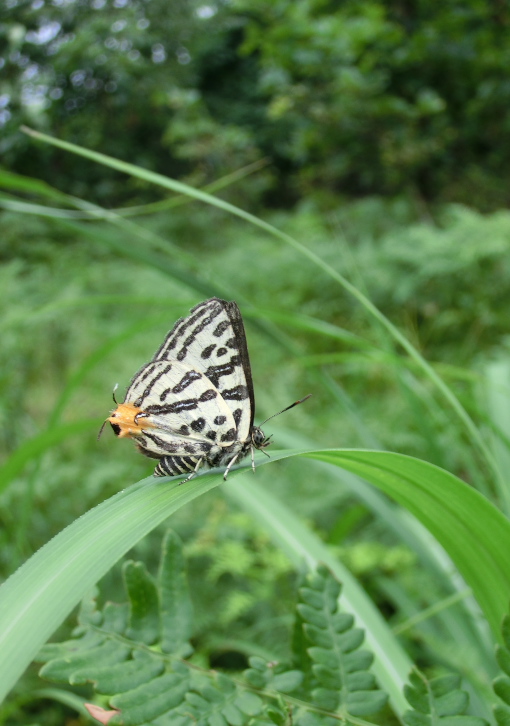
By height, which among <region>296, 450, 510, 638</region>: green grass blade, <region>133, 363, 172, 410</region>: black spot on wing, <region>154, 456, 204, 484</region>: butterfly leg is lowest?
<region>296, 450, 510, 638</region>: green grass blade

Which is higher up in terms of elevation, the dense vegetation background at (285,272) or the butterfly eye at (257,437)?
the dense vegetation background at (285,272)

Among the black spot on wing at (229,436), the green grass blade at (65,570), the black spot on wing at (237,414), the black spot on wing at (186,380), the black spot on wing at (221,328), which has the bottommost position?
the green grass blade at (65,570)

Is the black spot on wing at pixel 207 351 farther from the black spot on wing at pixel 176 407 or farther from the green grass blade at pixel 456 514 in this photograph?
the green grass blade at pixel 456 514

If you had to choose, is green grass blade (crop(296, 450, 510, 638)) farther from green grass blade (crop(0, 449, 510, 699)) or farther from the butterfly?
the butterfly

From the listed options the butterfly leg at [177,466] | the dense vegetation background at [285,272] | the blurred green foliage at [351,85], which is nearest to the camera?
the butterfly leg at [177,466]

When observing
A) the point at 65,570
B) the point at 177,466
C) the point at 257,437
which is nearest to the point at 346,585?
the point at 257,437

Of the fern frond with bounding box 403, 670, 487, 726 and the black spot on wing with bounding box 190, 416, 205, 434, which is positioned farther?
the black spot on wing with bounding box 190, 416, 205, 434

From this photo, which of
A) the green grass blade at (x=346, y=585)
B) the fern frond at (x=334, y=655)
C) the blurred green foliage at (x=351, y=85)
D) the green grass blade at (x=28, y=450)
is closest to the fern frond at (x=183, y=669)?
the fern frond at (x=334, y=655)

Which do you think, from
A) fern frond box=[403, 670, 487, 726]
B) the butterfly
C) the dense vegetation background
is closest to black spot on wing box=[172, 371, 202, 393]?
the butterfly
